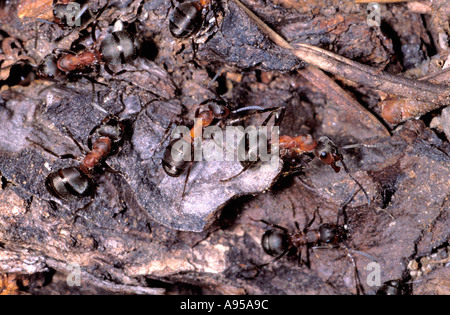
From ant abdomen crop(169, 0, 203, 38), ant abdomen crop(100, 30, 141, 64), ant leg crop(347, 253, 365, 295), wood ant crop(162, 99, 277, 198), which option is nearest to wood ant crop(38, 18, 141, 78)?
ant abdomen crop(100, 30, 141, 64)

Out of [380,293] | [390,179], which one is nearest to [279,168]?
[390,179]

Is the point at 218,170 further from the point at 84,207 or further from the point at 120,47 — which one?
the point at 120,47

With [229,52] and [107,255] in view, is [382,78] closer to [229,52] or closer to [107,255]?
[229,52]

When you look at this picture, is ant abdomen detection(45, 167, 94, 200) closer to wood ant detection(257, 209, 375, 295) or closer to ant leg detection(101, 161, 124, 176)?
ant leg detection(101, 161, 124, 176)

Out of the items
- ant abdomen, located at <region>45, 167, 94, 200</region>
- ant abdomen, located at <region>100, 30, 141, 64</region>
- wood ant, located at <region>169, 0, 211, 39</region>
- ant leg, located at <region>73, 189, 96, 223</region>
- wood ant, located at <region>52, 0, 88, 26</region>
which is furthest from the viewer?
wood ant, located at <region>52, 0, 88, 26</region>

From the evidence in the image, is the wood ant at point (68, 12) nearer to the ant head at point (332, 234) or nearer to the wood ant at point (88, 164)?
the wood ant at point (88, 164)

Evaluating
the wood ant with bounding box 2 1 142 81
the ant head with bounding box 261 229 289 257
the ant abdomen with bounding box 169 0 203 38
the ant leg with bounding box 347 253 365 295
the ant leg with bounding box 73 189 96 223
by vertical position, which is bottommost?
the ant leg with bounding box 347 253 365 295

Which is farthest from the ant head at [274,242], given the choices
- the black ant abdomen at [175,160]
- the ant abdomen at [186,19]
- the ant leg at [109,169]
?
the ant abdomen at [186,19]
